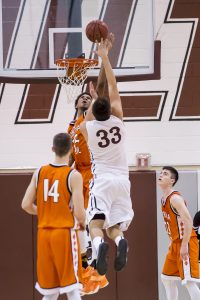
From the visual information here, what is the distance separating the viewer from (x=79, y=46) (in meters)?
8.69

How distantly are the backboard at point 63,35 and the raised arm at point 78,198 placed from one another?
279 cm

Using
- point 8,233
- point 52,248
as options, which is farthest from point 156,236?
point 52,248

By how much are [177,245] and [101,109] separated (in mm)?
2245

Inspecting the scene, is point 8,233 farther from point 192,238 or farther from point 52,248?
point 52,248

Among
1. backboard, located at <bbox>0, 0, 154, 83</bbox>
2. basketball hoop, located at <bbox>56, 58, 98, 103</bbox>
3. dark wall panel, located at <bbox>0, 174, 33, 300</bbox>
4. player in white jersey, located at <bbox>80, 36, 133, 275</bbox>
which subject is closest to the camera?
player in white jersey, located at <bbox>80, 36, 133, 275</bbox>

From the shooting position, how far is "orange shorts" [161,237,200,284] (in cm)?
790

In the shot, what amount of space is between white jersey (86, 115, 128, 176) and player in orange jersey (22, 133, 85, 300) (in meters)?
0.63

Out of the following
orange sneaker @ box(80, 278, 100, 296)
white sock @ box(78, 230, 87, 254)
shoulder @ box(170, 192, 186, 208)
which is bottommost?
orange sneaker @ box(80, 278, 100, 296)

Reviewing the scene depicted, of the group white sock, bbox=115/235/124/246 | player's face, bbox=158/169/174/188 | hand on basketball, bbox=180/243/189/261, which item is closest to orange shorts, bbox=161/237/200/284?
hand on basketball, bbox=180/243/189/261

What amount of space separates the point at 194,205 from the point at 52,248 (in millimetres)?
3377

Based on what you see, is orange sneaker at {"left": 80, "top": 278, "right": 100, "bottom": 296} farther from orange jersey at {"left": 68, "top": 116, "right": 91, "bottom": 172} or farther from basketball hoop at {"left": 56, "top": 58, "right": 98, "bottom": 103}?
basketball hoop at {"left": 56, "top": 58, "right": 98, "bottom": 103}

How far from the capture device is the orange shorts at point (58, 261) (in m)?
6.07

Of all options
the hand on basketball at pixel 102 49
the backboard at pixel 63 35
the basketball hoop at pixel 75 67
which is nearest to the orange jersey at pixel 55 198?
the hand on basketball at pixel 102 49

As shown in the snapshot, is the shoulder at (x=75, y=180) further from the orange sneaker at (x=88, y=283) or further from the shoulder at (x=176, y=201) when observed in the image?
the shoulder at (x=176, y=201)
